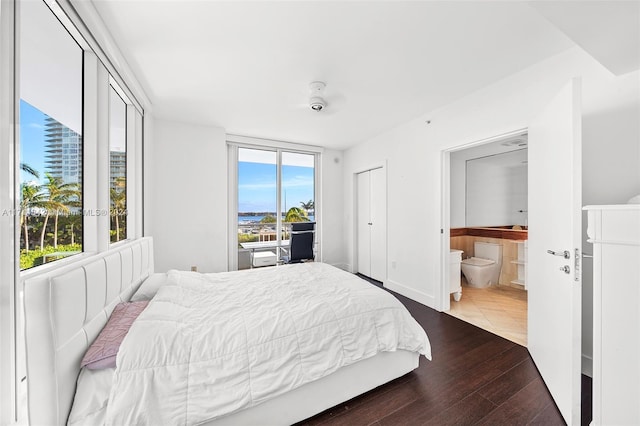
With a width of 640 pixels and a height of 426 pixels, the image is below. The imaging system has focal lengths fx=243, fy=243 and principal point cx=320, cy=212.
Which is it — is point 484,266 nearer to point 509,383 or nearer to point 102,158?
point 509,383

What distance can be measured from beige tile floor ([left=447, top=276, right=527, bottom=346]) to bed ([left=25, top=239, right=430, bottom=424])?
4.47ft

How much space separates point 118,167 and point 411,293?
386 cm

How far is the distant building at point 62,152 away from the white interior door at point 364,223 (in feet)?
12.9

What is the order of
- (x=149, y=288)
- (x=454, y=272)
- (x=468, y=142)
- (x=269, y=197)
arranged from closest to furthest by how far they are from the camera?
(x=149, y=288)
(x=468, y=142)
(x=454, y=272)
(x=269, y=197)

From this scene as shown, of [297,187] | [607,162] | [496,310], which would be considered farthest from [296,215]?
[607,162]

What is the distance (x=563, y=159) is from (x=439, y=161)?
5.13 feet

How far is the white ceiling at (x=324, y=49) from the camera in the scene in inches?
63.1

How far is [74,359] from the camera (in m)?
1.17

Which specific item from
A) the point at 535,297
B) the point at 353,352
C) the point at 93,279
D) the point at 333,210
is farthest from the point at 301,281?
the point at 333,210

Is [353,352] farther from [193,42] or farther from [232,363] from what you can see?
[193,42]

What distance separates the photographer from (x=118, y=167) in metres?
2.38

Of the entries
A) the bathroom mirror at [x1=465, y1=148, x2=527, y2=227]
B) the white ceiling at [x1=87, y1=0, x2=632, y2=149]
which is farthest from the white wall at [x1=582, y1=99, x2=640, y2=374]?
the bathroom mirror at [x1=465, y1=148, x2=527, y2=227]

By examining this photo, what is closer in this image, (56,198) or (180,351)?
(180,351)

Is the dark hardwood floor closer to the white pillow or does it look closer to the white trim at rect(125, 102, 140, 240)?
the white pillow
